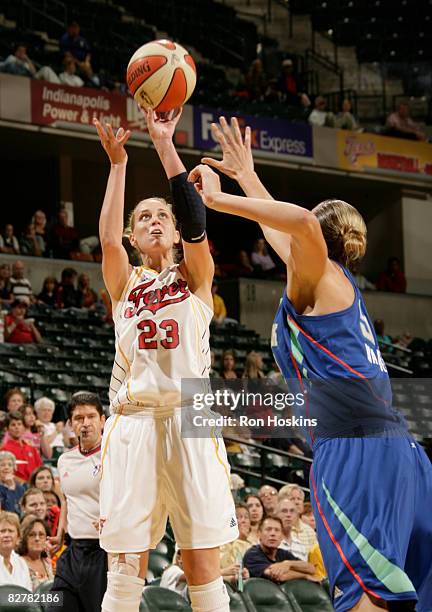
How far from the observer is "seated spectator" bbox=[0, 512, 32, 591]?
6.71 metres

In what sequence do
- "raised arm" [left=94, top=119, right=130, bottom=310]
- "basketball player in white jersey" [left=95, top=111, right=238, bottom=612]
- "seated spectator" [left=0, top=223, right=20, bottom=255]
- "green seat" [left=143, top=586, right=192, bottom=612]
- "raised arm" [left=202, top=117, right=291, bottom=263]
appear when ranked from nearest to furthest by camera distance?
1. "raised arm" [left=202, top=117, right=291, bottom=263]
2. "basketball player in white jersey" [left=95, top=111, right=238, bottom=612]
3. "raised arm" [left=94, top=119, right=130, bottom=310]
4. "green seat" [left=143, top=586, right=192, bottom=612]
5. "seated spectator" [left=0, top=223, right=20, bottom=255]

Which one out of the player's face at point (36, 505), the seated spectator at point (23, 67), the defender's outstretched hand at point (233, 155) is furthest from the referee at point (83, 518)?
the seated spectator at point (23, 67)

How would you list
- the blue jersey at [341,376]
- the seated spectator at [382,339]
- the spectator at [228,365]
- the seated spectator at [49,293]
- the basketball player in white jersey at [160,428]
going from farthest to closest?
the seated spectator at [382,339]
the seated spectator at [49,293]
the spectator at [228,365]
the basketball player in white jersey at [160,428]
the blue jersey at [341,376]

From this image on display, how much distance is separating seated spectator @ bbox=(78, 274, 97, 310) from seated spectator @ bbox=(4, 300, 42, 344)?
1834mm

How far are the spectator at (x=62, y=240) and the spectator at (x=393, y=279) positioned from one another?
651 centimetres

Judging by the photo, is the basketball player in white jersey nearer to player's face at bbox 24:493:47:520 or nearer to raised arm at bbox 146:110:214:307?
raised arm at bbox 146:110:214:307

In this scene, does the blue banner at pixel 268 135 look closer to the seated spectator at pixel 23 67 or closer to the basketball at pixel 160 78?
the seated spectator at pixel 23 67

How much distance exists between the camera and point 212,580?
417 cm

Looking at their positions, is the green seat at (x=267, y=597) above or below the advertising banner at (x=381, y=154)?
below

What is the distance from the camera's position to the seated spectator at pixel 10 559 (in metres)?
6.71

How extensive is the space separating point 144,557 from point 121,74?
1493 centimetres

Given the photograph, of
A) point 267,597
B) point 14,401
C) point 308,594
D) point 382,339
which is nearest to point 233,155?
point 267,597

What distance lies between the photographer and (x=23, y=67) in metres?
16.0

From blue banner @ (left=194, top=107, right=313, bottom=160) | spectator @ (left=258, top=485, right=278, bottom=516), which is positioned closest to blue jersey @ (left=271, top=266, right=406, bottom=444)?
spectator @ (left=258, top=485, right=278, bottom=516)
